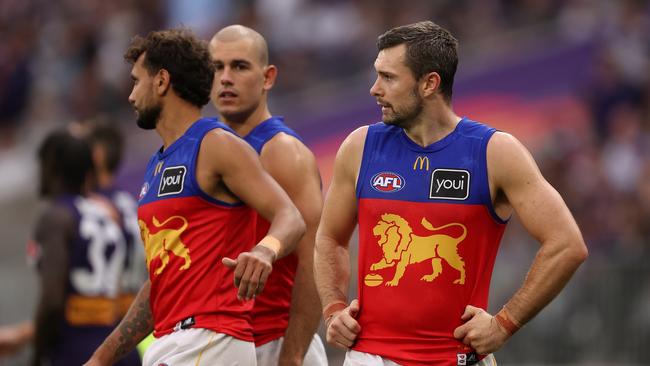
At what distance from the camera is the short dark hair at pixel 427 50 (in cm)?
698

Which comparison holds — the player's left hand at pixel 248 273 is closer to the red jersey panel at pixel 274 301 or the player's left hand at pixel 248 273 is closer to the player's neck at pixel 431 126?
the player's neck at pixel 431 126

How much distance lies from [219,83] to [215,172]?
140cm

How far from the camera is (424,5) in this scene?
19.1 metres

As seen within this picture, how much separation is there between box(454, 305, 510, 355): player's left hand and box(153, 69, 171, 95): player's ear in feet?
7.01

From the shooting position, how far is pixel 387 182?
6.95 metres

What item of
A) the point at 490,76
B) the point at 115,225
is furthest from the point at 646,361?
the point at 115,225

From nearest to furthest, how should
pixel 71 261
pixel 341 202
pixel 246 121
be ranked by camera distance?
1. pixel 341 202
2. pixel 246 121
3. pixel 71 261

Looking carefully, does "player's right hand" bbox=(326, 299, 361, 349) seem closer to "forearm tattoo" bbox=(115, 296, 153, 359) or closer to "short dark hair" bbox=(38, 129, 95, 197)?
"forearm tattoo" bbox=(115, 296, 153, 359)

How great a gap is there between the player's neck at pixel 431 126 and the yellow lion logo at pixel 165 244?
1319 millimetres

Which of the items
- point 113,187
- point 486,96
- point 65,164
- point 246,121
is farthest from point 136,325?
point 486,96

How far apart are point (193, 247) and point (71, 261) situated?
2684 millimetres

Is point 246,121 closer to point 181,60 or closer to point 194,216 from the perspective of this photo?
point 181,60

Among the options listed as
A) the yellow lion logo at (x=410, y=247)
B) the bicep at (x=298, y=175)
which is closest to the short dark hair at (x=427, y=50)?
the yellow lion logo at (x=410, y=247)

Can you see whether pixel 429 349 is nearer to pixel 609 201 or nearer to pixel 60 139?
pixel 60 139
